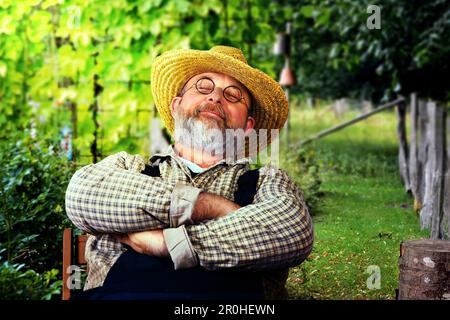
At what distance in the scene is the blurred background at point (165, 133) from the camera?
2770 mm

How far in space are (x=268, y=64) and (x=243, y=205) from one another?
249cm

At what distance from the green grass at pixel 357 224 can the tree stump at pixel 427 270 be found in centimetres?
26

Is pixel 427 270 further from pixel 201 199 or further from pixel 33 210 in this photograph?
pixel 33 210

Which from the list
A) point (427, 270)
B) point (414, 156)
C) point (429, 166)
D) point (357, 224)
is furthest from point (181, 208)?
point (414, 156)

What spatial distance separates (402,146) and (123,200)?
192cm

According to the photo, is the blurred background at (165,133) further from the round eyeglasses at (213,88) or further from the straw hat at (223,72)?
the round eyeglasses at (213,88)

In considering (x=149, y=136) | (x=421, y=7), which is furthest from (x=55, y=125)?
(x=421, y=7)

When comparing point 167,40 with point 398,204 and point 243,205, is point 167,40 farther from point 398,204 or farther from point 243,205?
Answer: point 243,205

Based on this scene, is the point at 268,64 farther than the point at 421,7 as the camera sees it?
No

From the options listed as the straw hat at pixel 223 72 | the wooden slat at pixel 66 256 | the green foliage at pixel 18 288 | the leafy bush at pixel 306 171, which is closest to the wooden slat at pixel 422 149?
the leafy bush at pixel 306 171

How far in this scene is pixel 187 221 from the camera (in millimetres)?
2217

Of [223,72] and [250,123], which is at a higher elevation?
[223,72]

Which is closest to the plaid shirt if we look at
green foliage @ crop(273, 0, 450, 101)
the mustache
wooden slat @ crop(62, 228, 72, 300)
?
wooden slat @ crop(62, 228, 72, 300)
